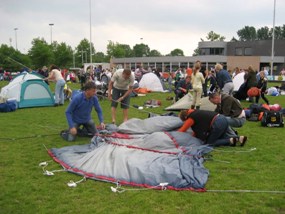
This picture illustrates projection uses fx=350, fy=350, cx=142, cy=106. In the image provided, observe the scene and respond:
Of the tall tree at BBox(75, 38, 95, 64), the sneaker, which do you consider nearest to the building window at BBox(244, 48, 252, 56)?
the tall tree at BBox(75, 38, 95, 64)

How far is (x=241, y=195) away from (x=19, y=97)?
36.6ft

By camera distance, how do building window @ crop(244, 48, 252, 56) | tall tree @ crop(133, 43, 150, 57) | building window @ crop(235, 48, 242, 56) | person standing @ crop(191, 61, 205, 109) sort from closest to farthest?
person standing @ crop(191, 61, 205, 109) → building window @ crop(244, 48, 252, 56) → building window @ crop(235, 48, 242, 56) → tall tree @ crop(133, 43, 150, 57)

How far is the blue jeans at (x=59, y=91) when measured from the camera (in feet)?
46.3

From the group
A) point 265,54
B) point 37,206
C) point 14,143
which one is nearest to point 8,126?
point 14,143

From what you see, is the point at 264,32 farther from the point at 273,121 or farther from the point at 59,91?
the point at 273,121

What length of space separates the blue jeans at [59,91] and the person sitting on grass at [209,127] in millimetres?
7954

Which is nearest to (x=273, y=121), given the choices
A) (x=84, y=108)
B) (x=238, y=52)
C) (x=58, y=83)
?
(x=84, y=108)

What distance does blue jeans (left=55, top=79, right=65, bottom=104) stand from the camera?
14100mm

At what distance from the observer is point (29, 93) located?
46.0 feet

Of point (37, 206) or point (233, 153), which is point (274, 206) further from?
point (37, 206)

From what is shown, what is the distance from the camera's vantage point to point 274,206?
4438 mm

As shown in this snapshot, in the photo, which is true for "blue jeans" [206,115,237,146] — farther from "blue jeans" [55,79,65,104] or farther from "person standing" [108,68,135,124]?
"blue jeans" [55,79,65,104]

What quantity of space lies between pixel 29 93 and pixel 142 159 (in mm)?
9392

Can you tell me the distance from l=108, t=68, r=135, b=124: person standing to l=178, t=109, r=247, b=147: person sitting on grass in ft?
8.64
